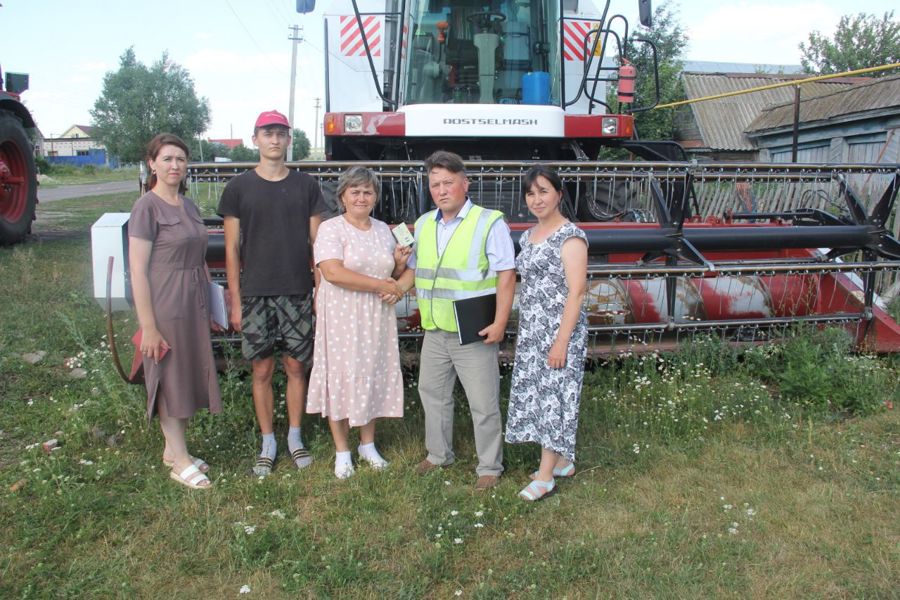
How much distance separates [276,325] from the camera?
11.3 ft

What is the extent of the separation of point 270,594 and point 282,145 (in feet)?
6.31

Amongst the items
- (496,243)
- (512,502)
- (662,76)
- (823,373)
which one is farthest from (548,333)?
(662,76)

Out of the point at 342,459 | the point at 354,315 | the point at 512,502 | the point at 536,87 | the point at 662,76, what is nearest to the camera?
the point at 512,502

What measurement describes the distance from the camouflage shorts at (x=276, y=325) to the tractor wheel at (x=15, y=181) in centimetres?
673

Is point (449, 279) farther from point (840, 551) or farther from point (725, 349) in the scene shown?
point (725, 349)

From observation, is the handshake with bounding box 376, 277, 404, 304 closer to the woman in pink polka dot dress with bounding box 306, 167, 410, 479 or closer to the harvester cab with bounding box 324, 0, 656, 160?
the woman in pink polka dot dress with bounding box 306, 167, 410, 479

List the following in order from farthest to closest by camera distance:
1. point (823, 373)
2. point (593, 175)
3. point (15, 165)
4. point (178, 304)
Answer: point (15, 165)
point (593, 175)
point (823, 373)
point (178, 304)

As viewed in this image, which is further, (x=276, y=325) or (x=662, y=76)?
(x=662, y=76)

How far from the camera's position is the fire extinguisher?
570 cm

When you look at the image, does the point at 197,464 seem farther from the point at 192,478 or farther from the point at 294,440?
the point at 294,440

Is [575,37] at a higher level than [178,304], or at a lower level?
higher

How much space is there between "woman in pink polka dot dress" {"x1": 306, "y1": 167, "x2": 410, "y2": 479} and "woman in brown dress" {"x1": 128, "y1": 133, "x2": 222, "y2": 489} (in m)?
0.53

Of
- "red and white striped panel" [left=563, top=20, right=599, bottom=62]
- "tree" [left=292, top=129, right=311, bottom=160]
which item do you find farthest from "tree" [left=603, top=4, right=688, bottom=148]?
"tree" [left=292, top=129, right=311, bottom=160]

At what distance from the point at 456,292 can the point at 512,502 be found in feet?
3.06
